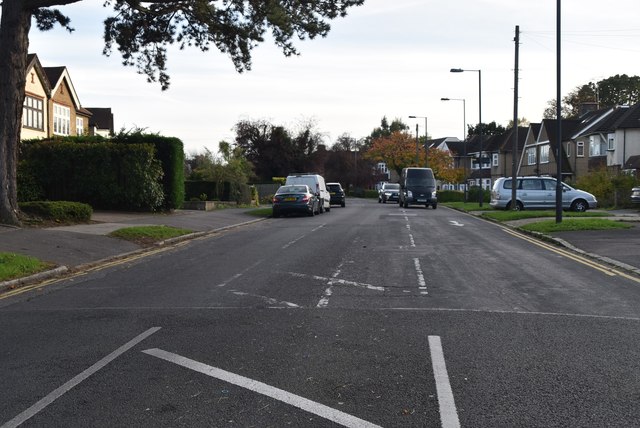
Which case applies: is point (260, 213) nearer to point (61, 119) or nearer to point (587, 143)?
point (61, 119)

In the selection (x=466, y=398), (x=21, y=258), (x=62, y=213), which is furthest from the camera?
(x=62, y=213)

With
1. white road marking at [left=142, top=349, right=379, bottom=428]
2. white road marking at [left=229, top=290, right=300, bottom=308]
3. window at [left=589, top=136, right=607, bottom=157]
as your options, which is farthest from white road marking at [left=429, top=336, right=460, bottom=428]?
window at [left=589, top=136, right=607, bottom=157]

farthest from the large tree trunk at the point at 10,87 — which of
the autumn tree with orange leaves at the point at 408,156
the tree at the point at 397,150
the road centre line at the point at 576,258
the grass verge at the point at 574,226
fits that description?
the tree at the point at 397,150

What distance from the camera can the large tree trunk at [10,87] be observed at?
59.3ft

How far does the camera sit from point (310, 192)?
3369cm

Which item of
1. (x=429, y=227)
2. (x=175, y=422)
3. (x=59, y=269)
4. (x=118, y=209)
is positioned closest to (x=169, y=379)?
(x=175, y=422)

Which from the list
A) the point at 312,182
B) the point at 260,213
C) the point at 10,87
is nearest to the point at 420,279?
the point at 10,87

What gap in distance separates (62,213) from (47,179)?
8.36 m

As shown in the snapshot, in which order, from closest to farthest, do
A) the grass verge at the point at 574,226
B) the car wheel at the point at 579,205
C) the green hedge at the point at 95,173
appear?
the grass verge at the point at 574,226 < the green hedge at the point at 95,173 < the car wheel at the point at 579,205

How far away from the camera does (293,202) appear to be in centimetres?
3247

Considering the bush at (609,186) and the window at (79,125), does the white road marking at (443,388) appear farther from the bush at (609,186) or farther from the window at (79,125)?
the window at (79,125)

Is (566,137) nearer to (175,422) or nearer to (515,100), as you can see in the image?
(515,100)

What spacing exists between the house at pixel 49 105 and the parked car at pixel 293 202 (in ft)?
56.4

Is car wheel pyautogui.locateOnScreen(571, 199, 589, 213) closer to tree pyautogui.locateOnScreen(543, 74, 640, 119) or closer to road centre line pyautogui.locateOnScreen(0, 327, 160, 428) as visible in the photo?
road centre line pyautogui.locateOnScreen(0, 327, 160, 428)
